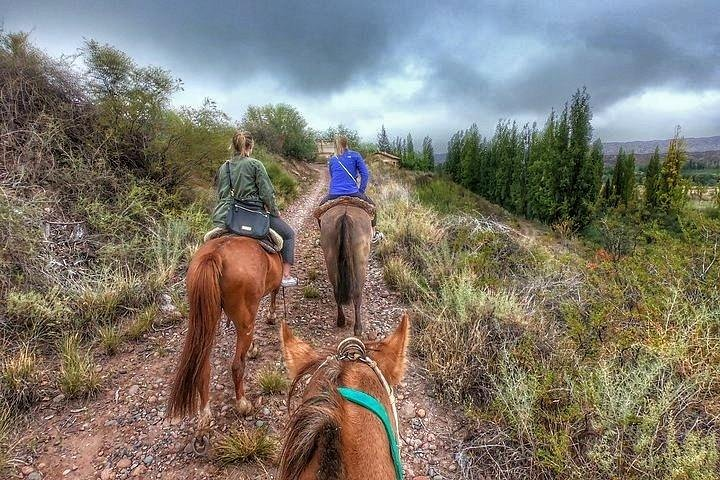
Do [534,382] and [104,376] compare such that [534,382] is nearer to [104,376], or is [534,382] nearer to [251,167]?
[251,167]

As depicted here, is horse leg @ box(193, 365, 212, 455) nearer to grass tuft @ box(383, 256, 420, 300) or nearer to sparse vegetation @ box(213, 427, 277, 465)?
sparse vegetation @ box(213, 427, 277, 465)

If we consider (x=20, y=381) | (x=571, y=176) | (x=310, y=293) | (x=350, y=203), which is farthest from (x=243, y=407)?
(x=571, y=176)

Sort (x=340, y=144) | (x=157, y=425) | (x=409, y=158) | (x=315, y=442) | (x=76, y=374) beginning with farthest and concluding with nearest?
(x=409, y=158) → (x=340, y=144) → (x=76, y=374) → (x=157, y=425) → (x=315, y=442)

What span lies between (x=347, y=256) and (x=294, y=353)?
118 inches

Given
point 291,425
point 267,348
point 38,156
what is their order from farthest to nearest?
point 38,156
point 267,348
point 291,425

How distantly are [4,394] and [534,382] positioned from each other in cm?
482

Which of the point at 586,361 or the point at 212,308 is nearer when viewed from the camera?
the point at 212,308

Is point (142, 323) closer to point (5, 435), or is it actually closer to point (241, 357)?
point (5, 435)

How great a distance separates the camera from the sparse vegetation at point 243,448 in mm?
2770

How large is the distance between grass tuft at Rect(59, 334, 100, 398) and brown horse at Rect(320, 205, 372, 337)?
276 cm

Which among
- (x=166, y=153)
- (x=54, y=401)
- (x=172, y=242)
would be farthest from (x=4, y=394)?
(x=166, y=153)

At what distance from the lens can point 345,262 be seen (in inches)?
177

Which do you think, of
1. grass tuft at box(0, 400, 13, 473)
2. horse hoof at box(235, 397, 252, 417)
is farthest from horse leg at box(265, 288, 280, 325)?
grass tuft at box(0, 400, 13, 473)

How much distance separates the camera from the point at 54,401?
3344mm
